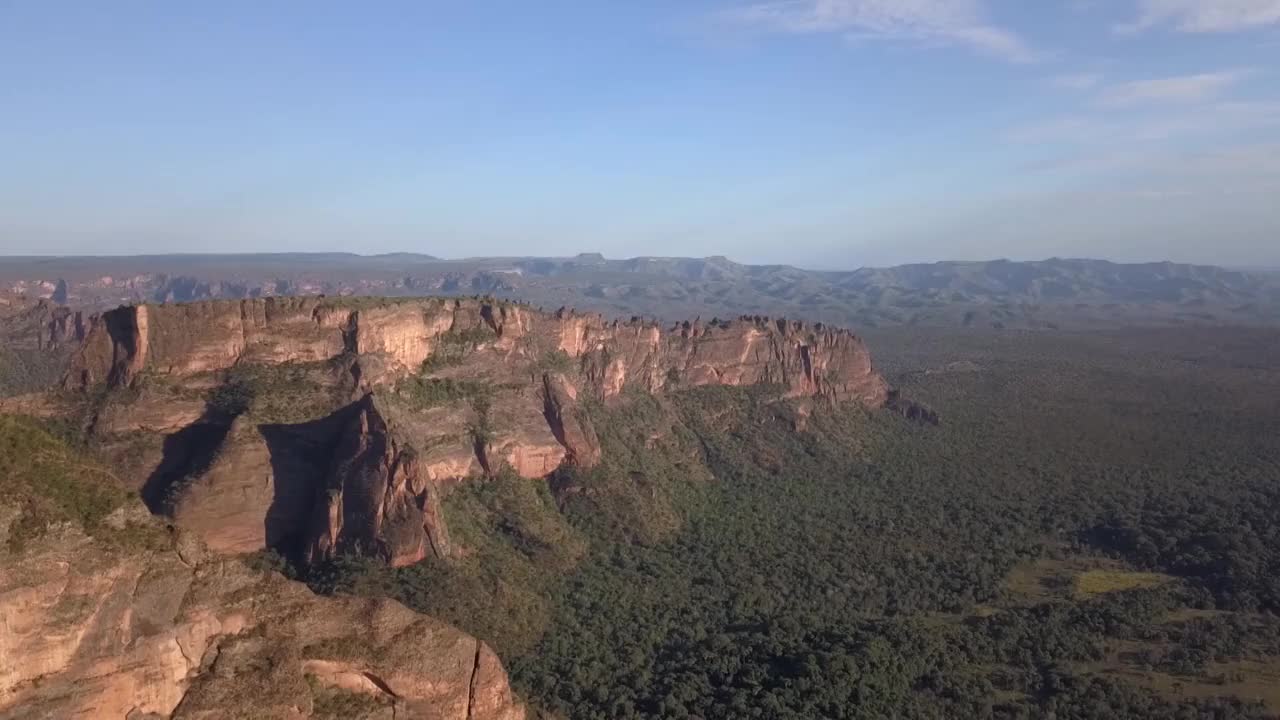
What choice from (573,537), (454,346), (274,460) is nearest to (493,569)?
(573,537)

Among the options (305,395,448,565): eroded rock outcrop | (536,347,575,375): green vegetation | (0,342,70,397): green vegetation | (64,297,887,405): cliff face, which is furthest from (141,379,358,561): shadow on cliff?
(0,342,70,397): green vegetation

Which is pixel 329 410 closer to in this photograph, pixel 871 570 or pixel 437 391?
pixel 437 391

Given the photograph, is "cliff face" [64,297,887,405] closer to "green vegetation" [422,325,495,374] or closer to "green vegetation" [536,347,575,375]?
"green vegetation" [422,325,495,374]

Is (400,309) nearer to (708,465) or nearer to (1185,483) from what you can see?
(708,465)

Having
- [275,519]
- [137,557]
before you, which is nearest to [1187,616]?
[275,519]

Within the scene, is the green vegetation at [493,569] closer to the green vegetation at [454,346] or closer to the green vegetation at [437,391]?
the green vegetation at [437,391]

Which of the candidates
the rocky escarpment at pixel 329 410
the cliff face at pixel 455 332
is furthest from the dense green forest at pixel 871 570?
the cliff face at pixel 455 332
